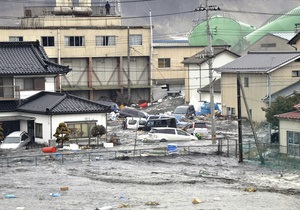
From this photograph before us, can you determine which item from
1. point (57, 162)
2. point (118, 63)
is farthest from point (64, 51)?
point (57, 162)

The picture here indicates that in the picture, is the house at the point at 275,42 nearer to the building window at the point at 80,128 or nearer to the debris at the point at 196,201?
the building window at the point at 80,128

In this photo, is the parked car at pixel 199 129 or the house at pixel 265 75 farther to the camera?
the house at pixel 265 75

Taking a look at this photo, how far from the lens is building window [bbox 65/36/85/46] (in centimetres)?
6800

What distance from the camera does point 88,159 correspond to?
3812 cm

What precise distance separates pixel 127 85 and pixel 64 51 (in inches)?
249

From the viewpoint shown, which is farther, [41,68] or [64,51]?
[64,51]

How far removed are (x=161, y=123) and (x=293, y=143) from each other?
13160 mm

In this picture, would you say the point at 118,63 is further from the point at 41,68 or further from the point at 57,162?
the point at 57,162

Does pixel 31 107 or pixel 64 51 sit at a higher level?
pixel 64 51

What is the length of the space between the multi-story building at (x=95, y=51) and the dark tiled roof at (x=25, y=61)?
57.5 ft

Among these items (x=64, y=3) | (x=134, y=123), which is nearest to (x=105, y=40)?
(x=64, y=3)

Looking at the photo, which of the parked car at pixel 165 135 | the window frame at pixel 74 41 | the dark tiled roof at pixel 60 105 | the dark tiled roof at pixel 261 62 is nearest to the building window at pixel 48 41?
the window frame at pixel 74 41

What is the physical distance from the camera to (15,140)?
42.8 meters

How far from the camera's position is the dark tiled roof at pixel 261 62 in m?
51.8
